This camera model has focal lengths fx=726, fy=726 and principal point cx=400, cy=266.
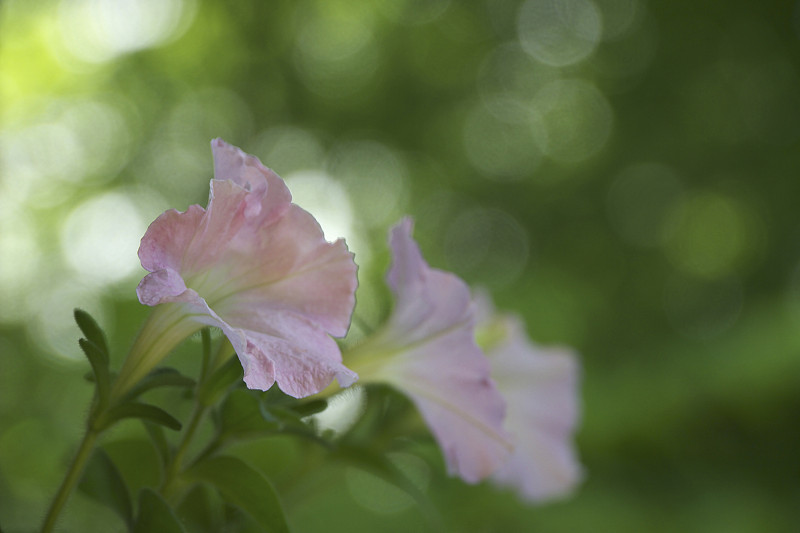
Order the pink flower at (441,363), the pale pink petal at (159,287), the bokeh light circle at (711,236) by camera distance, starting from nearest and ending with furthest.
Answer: the pale pink petal at (159,287), the pink flower at (441,363), the bokeh light circle at (711,236)

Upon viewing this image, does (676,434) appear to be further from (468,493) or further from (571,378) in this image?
(571,378)

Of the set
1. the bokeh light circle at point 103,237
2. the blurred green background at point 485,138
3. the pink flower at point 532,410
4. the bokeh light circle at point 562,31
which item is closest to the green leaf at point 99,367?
the pink flower at point 532,410

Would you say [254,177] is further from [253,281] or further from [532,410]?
[532,410]

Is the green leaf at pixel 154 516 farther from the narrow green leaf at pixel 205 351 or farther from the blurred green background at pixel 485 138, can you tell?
the blurred green background at pixel 485 138

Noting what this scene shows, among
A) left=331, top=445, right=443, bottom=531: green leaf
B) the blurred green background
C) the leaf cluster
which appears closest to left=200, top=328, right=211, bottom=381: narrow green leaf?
the leaf cluster

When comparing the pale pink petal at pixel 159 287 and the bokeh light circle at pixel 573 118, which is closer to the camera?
the pale pink petal at pixel 159 287

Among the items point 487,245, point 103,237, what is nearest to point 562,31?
point 487,245

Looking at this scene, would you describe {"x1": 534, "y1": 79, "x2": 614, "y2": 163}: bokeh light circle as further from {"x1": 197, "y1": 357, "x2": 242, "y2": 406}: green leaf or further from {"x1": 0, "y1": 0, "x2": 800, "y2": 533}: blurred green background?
{"x1": 197, "y1": 357, "x2": 242, "y2": 406}: green leaf
